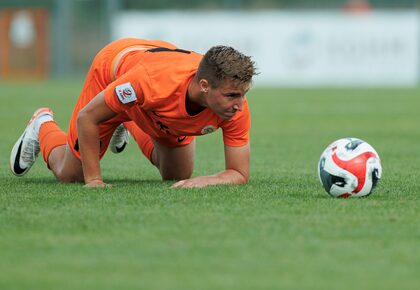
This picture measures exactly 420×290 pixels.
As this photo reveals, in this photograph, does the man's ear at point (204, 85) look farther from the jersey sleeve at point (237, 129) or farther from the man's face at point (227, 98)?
the jersey sleeve at point (237, 129)

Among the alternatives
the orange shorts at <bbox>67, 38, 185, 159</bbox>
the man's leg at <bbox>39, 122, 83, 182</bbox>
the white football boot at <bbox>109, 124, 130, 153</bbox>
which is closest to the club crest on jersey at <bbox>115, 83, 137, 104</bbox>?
the orange shorts at <bbox>67, 38, 185, 159</bbox>

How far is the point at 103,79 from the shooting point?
796cm

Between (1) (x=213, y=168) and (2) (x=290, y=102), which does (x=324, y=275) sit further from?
(2) (x=290, y=102)

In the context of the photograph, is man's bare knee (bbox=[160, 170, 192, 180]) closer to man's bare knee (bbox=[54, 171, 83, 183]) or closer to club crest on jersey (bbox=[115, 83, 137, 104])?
man's bare knee (bbox=[54, 171, 83, 183])

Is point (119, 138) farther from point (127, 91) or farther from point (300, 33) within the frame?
point (300, 33)

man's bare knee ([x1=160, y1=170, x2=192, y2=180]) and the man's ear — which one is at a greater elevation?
the man's ear

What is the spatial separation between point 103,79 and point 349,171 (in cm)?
228

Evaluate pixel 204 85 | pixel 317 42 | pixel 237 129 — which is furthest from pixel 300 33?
pixel 204 85

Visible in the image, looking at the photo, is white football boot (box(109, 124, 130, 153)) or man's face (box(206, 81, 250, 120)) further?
white football boot (box(109, 124, 130, 153))

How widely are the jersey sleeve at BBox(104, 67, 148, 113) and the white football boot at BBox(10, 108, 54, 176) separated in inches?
63.1

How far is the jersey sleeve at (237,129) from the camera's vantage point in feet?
23.9

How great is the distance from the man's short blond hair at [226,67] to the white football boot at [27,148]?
228 centimetres

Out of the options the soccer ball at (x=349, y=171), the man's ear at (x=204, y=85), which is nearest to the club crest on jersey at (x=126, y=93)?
the man's ear at (x=204, y=85)

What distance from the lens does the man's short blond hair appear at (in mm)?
6641
